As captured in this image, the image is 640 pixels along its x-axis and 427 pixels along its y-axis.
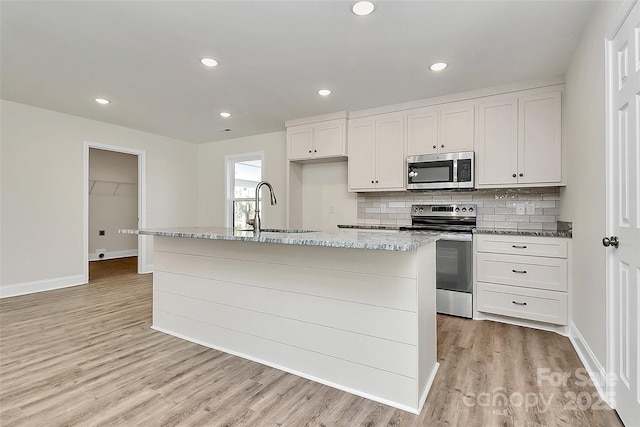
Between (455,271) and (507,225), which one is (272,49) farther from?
(507,225)

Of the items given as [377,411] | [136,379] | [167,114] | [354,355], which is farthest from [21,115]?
[377,411]

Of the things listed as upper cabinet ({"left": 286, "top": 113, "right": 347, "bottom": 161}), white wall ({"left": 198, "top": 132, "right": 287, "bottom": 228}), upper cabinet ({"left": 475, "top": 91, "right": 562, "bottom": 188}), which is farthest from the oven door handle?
white wall ({"left": 198, "top": 132, "right": 287, "bottom": 228})

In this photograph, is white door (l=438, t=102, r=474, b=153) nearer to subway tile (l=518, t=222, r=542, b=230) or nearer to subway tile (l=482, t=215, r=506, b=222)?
subway tile (l=482, t=215, r=506, b=222)

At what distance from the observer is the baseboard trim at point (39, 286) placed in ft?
12.9

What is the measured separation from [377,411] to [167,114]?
4227 millimetres

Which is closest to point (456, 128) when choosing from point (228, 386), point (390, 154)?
point (390, 154)

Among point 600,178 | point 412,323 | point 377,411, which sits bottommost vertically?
point 377,411

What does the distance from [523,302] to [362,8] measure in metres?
2.83

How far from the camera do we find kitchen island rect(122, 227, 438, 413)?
177 centimetres

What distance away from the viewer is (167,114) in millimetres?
4336

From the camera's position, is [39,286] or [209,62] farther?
[39,286]

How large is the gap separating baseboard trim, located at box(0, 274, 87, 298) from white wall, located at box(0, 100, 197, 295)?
0.03 feet

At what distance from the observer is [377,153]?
3975 millimetres

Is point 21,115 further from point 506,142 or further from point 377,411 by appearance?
point 506,142
